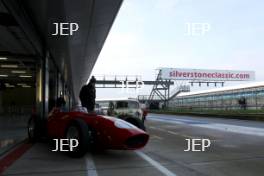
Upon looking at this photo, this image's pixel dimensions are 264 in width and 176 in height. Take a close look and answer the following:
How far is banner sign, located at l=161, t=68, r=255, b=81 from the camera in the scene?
79688 mm

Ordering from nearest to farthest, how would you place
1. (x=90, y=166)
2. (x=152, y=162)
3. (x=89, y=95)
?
1. (x=90, y=166)
2. (x=152, y=162)
3. (x=89, y=95)

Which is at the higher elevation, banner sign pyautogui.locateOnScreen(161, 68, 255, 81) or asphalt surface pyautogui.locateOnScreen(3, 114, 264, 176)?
banner sign pyautogui.locateOnScreen(161, 68, 255, 81)

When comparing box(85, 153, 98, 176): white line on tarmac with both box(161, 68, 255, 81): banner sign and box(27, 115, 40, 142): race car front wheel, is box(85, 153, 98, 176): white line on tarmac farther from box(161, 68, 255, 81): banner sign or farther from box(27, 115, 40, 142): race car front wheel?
box(161, 68, 255, 81): banner sign

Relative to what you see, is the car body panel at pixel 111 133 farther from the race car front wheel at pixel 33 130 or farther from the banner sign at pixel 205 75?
the banner sign at pixel 205 75

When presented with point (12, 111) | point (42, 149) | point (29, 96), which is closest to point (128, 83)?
point (29, 96)

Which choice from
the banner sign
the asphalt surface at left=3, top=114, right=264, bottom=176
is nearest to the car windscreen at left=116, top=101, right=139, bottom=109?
the asphalt surface at left=3, top=114, right=264, bottom=176

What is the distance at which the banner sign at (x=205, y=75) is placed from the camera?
79.7m

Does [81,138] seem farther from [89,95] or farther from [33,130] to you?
[89,95]

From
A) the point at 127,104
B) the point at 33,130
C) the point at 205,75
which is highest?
the point at 205,75

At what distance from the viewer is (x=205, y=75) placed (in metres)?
83.1

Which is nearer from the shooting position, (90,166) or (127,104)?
(90,166)

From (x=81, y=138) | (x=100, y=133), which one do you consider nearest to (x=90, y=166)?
(x=81, y=138)

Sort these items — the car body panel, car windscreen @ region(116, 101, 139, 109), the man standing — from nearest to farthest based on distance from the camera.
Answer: the car body panel, the man standing, car windscreen @ region(116, 101, 139, 109)

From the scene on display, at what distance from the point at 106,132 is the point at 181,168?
216cm
